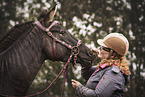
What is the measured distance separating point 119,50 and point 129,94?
22.4 ft

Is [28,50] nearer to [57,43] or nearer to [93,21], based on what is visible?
[57,43]

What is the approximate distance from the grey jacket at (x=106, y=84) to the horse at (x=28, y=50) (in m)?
0.48

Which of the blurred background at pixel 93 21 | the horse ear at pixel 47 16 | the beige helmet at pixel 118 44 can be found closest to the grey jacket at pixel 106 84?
the beige helmet at pixel 118 44

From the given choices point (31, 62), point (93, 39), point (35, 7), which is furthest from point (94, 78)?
point (35, 7)

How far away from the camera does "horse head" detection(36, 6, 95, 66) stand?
2387mm

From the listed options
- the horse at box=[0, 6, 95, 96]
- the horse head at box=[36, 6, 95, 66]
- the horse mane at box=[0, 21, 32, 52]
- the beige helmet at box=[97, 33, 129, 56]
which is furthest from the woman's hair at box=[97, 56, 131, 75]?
the horse mane at box=[0, 21, 32, 52]

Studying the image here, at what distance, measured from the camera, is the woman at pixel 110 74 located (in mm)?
2186

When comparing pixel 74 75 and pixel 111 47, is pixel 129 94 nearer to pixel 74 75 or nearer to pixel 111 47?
pixel 74 75

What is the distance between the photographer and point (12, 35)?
2.30 metres

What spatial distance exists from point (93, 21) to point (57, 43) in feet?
21.2

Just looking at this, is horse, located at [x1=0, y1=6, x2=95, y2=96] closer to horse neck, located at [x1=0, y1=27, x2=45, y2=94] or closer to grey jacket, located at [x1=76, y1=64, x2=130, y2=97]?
horse neck, located at [x1=0, y1=27, x2=45, y2=94]

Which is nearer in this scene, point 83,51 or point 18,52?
point 18,52

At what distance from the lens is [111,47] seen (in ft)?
8.44

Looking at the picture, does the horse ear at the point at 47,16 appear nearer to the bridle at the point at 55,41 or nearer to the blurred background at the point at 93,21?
the bridle at the point at 55,41
